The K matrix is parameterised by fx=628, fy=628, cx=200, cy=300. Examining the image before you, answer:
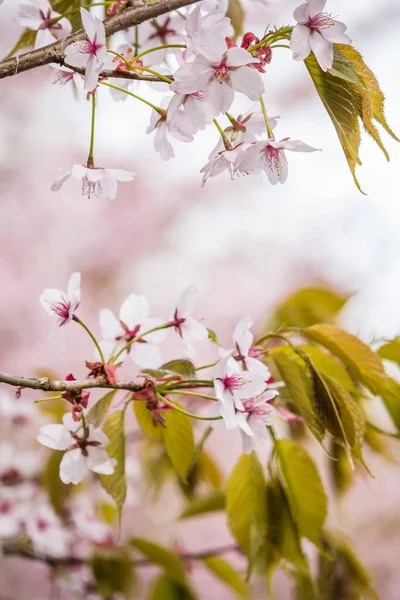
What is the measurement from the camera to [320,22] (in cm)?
36

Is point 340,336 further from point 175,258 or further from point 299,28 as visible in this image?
point 175,258

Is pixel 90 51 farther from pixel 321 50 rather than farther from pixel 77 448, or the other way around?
pixel 77 448

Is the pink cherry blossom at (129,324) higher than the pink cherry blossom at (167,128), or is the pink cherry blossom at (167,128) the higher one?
the pink cherry blossom at (167,128)

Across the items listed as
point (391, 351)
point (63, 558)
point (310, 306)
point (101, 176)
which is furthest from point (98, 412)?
point (63, 558)

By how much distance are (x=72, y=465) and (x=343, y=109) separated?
30cm

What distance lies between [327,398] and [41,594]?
1.98 metres

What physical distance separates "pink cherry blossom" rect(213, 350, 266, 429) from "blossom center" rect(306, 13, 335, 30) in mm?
198

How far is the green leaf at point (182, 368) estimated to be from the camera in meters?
0.44

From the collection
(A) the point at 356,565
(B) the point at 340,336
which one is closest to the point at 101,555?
(A) the point at 356,565

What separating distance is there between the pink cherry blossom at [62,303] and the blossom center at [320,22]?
228mm

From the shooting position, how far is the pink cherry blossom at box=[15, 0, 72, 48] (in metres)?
0.48

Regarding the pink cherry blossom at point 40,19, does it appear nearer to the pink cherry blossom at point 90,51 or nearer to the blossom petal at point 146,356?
the pink cherry blossom at point 90,51

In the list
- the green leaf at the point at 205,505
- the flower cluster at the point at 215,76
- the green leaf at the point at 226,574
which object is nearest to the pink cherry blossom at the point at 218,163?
the flower cluster at the point at 215,76

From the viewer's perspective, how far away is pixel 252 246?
2621mm
